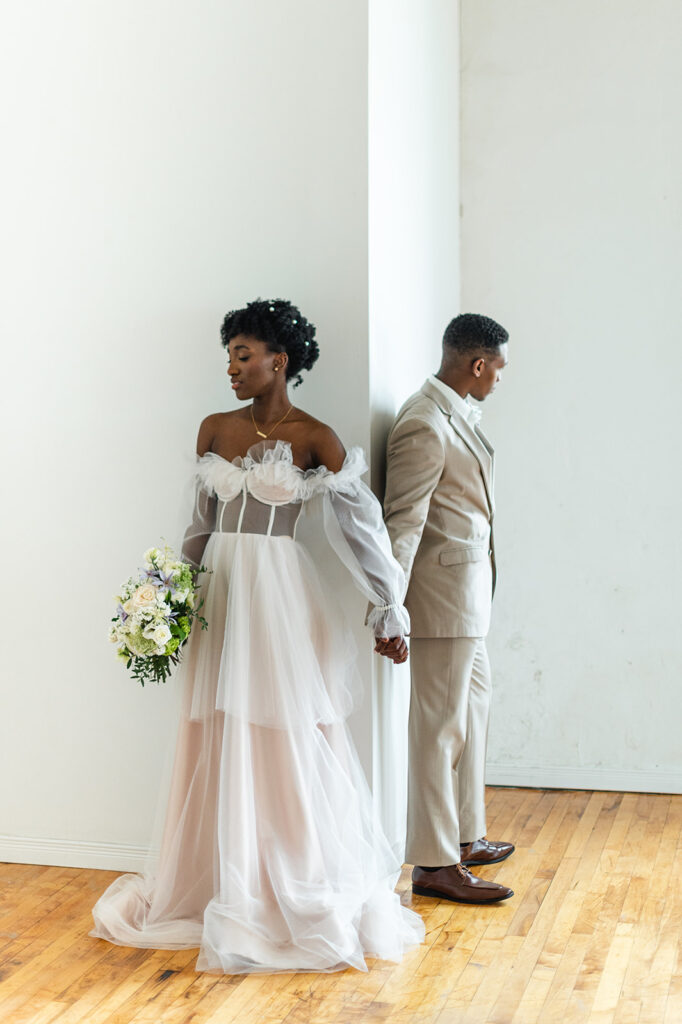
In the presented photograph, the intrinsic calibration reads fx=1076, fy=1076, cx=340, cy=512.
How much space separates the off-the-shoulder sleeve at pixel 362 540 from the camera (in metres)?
2.86

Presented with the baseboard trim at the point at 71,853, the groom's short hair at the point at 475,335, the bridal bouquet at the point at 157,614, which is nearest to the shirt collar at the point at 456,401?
the groom's short hair at the point at 475,335

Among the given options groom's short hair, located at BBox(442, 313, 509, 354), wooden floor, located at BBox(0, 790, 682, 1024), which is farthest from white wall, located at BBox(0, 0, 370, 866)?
wooden floor, located at BBox(0, 790, 682, 1024)

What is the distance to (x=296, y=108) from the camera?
317 cm

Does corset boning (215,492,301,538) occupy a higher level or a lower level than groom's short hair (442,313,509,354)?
lower

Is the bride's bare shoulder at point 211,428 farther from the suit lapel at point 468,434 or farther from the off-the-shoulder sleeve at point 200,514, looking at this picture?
the suit lapel at point 468,434

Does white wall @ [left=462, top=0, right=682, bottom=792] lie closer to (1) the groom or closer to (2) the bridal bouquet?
(1) the groom

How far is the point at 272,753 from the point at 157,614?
0.47m

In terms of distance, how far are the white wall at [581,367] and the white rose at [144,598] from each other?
1.93m

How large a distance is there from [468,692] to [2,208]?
6.89ft

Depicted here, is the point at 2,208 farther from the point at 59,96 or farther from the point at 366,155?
the point at 366,155

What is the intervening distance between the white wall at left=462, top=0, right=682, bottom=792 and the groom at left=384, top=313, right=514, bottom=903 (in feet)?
3.44

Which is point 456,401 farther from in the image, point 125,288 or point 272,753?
point 272,753

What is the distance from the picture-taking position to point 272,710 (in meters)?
2.76

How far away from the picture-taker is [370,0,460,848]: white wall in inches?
127
